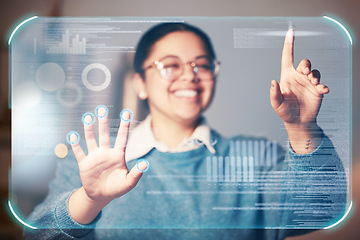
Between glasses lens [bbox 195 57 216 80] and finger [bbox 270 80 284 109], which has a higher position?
glasses lens [bbox 195 57 216 80]

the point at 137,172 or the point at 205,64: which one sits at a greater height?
the point at 205,64

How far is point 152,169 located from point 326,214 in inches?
Result: 27.0

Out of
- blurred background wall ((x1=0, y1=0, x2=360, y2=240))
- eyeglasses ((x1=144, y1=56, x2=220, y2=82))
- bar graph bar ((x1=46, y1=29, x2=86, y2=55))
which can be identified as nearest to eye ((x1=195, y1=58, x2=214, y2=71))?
eyeglasses ((x1=144, y1=56, x2=220, y2=82))

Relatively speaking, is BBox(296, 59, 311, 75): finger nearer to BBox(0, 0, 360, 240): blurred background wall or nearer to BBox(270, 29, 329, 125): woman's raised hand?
BBox(270, 29, 329, 125): woman's raised hand

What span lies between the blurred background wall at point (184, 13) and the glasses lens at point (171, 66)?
0.19m

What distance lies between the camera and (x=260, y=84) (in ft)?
3.96

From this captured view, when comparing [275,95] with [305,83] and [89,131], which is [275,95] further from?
[89,131]

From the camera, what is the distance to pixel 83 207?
1.20 m

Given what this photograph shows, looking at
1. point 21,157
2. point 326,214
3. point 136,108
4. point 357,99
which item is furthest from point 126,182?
point 357,99

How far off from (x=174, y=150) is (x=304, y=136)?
0.49 m

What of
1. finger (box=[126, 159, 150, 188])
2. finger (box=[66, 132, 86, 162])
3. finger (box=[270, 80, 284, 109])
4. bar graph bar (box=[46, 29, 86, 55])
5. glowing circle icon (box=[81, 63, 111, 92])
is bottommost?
finger (box=[126, 159, 150, 188])

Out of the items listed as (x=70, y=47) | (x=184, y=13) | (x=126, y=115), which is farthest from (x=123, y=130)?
(x=184, y=13)

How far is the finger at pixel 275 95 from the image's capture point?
119cm

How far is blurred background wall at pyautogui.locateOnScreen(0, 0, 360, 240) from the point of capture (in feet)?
4.04
